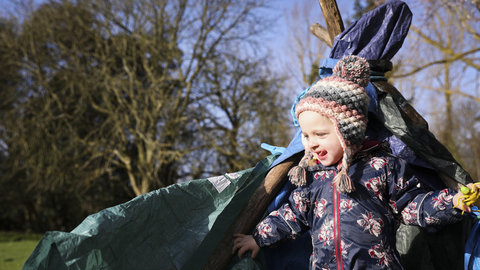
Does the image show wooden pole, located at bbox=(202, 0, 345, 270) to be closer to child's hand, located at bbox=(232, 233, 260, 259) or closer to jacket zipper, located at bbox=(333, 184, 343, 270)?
child's hand, located at bbox=(232, 233, 260, 259)

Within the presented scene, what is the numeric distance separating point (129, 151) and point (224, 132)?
9.03 ft

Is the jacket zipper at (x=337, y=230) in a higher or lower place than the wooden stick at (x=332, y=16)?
lower

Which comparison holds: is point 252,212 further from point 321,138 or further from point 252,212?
point 321,138

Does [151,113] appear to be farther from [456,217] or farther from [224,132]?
[456,217]

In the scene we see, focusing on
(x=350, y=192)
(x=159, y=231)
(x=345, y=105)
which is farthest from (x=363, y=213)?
(x=159, y=231)

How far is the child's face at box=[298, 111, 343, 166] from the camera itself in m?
1.84

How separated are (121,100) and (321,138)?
8.49m

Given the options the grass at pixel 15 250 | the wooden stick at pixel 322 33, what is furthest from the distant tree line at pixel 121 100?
the wooden stick at pixel 322 33

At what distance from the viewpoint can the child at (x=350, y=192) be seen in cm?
174

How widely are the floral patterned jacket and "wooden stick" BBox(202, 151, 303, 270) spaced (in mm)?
217

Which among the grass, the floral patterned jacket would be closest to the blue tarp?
the floral patterned jacket

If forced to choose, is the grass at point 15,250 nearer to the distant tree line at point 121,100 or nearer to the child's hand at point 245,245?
the distant tree line at point 121,100

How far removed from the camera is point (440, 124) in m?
16.1

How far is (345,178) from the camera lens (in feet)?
5.82
